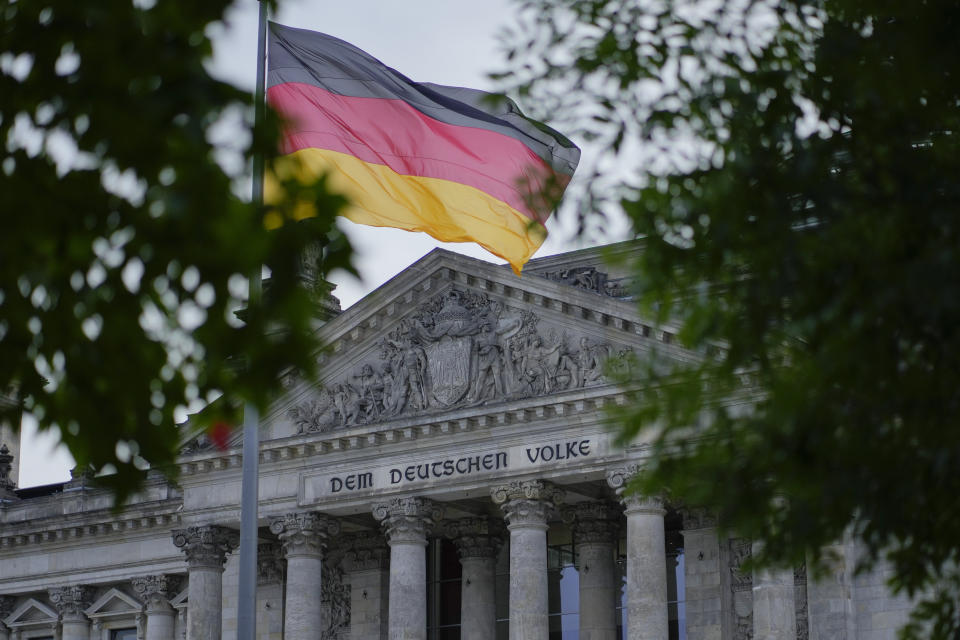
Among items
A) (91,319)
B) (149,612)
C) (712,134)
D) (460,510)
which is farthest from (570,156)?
(91,319)

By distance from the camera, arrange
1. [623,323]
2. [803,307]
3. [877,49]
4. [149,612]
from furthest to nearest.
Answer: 1. [149,612]
2. [623,323]
3. [877,49]
4. [803,307]

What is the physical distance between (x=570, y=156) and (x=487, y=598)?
1190 centimetres

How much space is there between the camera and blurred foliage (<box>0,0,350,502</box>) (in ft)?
26.2

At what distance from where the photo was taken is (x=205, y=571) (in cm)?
4297

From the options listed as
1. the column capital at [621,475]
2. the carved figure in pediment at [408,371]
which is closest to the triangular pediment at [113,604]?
the carved figure in pediment at [408,371]

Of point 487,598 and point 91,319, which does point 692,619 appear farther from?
point 91,319

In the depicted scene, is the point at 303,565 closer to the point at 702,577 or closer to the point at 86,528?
the point at 702,577

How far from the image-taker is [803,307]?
1165 cm

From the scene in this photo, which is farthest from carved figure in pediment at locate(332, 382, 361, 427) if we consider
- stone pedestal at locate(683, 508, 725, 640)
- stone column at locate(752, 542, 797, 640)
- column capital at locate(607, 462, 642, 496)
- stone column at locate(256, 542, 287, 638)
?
stone column at locate(752, 542, 797, 640)

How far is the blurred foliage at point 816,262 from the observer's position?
1144 centimetres

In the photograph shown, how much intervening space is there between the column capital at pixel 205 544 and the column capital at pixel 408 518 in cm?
535

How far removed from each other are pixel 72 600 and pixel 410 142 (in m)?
21.2

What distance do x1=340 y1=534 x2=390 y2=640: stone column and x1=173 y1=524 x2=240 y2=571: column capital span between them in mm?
3239

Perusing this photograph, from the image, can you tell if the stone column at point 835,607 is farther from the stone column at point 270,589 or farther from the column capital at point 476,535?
the stone column at point 270,589
